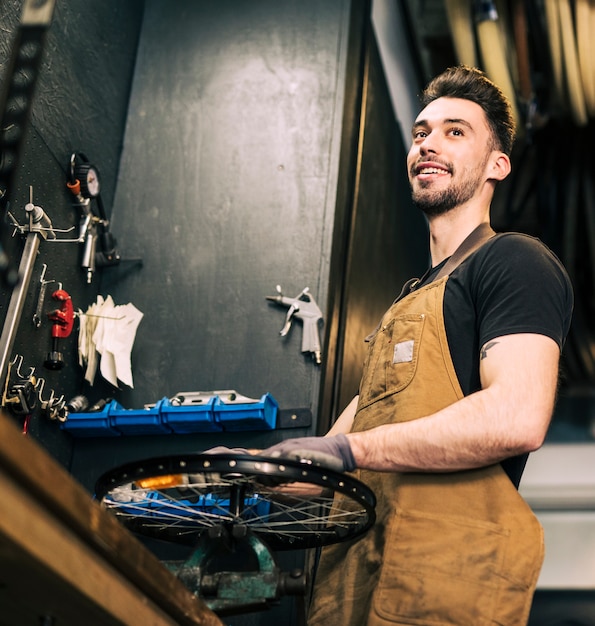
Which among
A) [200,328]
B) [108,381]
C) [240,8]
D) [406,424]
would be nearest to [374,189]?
[240,8]

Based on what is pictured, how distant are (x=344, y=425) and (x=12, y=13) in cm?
150

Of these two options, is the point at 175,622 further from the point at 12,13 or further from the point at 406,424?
the point at 12,13

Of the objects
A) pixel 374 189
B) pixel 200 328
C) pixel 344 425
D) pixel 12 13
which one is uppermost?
pixel 12 13

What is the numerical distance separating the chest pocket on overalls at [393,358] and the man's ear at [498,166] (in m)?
0.57

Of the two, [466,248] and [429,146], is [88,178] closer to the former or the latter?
[429,146]

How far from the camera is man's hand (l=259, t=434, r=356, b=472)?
155 centimetres

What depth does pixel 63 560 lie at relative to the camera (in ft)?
3.65

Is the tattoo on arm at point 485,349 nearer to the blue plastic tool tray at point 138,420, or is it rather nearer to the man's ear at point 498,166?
the man's ear at point 498,166

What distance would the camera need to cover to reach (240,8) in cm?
346

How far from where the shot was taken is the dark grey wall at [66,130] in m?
2.60

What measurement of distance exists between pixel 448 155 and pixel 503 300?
0.67 metres

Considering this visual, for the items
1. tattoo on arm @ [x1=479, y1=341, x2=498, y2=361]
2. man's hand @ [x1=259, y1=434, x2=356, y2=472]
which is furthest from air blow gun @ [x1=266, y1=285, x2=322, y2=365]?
man's hand @ [x1=259, y1=434, x2=356, y2=472]

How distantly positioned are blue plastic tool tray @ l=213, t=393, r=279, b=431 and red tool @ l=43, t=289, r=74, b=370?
474 millimetres

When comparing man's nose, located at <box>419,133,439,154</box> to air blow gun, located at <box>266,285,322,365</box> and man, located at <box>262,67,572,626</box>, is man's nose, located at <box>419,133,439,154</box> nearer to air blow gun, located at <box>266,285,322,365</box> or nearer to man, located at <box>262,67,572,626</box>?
man, located at <box>262,67,572,626</box>
